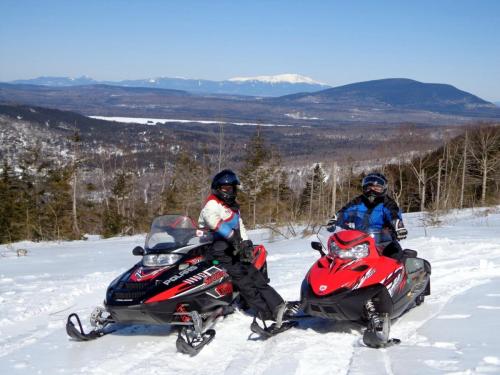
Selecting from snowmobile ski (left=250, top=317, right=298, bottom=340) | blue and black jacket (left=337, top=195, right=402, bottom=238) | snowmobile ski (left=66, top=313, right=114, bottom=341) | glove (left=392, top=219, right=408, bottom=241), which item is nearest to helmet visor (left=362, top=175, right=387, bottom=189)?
blue and black jacket (left=337, top=195, right=402, bottom=238)

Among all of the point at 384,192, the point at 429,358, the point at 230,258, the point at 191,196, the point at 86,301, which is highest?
the point at 384,192

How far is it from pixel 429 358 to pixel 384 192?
7.88 ft

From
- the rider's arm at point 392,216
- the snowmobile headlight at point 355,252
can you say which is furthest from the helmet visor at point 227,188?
the rider's arm at point 392,216

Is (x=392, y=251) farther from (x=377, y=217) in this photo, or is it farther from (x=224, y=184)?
(x=224, y=184)

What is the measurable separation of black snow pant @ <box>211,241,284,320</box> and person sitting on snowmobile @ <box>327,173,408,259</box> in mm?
1052

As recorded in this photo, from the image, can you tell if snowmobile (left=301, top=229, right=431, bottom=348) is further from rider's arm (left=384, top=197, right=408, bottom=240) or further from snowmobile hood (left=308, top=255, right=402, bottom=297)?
rider's arm (left=384, top=197, right=408, bottom=240)

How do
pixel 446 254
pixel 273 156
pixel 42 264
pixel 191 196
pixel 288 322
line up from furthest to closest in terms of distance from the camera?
pixel 273 156 < pixel 191 196 < pixel 42 264 < pixel 446 254 < pixel 288 322

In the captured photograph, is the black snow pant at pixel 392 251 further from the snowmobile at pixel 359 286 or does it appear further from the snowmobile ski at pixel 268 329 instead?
the snowmobile ski at pixel 268 329

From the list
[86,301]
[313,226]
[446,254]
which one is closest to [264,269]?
[86,301]

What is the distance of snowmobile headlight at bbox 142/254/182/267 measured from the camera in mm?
5791

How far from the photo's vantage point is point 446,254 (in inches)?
390

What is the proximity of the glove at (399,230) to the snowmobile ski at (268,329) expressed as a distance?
161 centimetres

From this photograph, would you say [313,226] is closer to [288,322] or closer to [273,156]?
[288,322]

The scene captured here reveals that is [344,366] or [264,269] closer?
[344,366]
